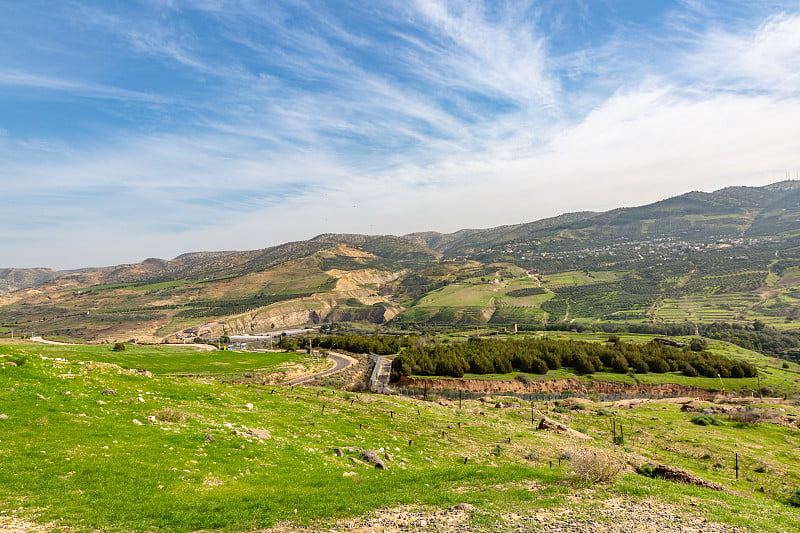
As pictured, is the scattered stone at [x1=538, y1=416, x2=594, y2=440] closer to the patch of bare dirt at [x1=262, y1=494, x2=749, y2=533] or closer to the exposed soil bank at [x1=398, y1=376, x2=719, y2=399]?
the patch of bare dirt at [x1=262, y1=494, x2=749, y2=533]

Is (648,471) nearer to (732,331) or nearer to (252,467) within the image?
(252,467)

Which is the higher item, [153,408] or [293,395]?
[153,408]

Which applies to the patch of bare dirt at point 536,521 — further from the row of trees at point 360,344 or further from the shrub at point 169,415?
the row of trees at point 360,344

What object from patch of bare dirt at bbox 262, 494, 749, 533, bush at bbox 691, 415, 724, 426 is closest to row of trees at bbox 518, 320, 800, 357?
bush at bbox 691, 415, 724, 426

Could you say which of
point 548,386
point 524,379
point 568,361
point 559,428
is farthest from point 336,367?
point 559,428

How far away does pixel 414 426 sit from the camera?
2830 cm

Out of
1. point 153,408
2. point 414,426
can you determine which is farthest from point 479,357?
point 153,408

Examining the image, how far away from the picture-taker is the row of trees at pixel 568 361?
86.1m

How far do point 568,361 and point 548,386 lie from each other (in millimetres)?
14085

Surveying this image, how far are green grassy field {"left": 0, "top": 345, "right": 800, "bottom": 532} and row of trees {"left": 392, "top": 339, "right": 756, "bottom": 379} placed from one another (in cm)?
5763

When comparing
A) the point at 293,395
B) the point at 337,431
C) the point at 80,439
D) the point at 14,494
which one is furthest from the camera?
the point at 293,395

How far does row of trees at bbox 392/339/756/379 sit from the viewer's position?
3391 inches

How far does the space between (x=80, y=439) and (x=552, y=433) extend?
110ft

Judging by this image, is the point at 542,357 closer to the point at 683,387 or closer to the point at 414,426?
the point at 683,387
